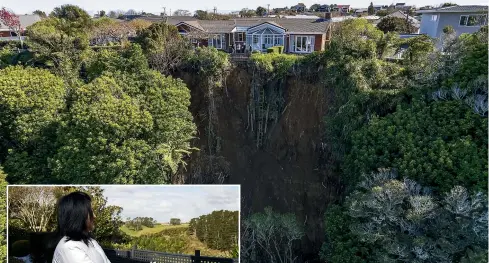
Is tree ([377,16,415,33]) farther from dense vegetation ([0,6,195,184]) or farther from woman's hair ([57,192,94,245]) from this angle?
woman's hair ([57,192,94,245])

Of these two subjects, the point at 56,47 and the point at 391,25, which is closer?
the point at 56,47

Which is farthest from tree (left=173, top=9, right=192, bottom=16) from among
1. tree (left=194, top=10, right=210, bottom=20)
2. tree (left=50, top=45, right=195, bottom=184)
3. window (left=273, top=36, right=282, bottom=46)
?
tree (left=50, top=45, right=195, bottom=184)

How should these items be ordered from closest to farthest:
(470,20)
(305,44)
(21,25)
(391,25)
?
(470,20), (305,44), (391,25), (21,25)

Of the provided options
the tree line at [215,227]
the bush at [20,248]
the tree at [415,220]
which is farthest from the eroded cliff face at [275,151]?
the bush at [20,248]

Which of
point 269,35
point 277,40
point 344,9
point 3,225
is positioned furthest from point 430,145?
point 344,9

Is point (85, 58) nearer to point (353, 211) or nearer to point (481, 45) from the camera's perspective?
point (353, 211)

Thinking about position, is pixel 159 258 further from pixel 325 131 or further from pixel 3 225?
pixel 325 131
